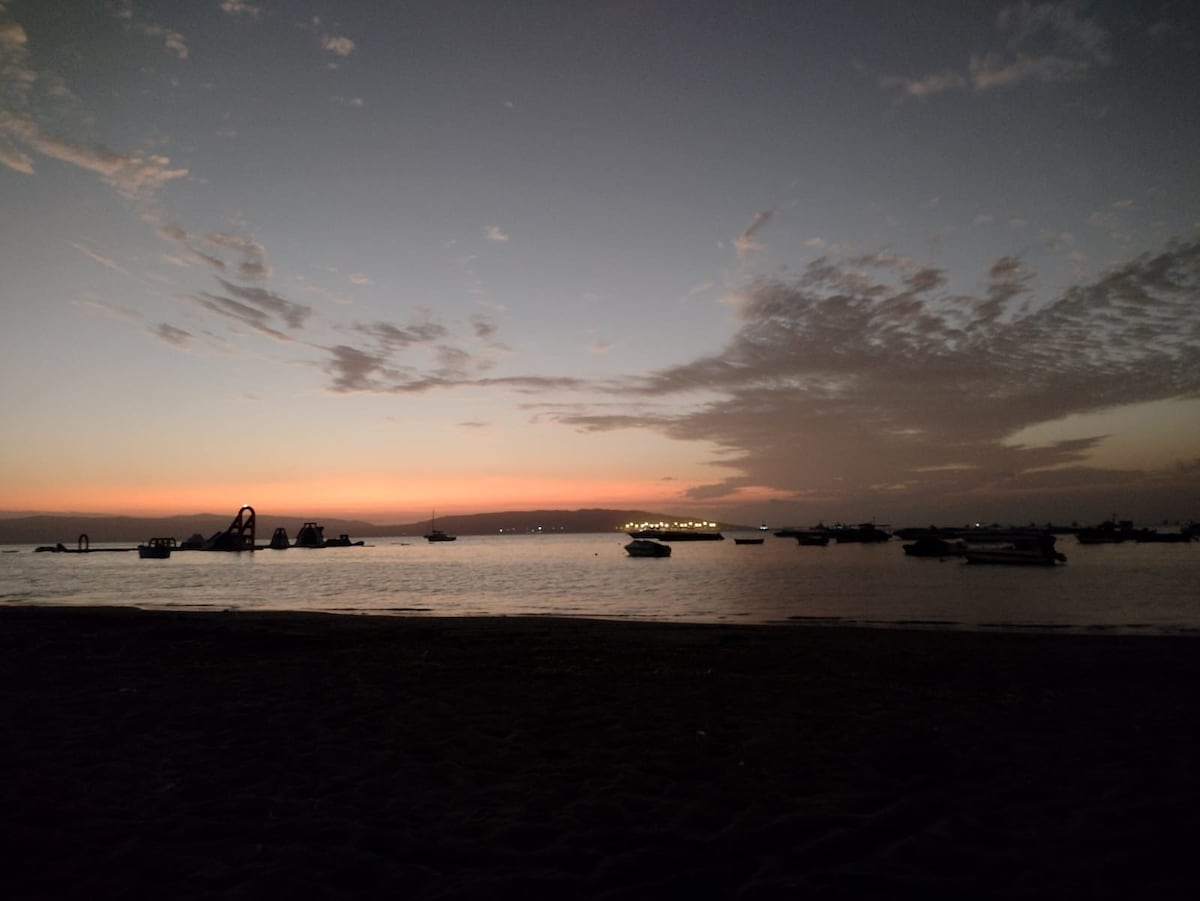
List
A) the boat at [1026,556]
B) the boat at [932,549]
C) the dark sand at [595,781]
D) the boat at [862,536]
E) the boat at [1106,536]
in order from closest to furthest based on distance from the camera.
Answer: the dark sand at [595,781], the boat at [1026,556], the boat at [932,549], the boat at [1106,536], the boat at [862,536]

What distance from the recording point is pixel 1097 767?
7.00 metres

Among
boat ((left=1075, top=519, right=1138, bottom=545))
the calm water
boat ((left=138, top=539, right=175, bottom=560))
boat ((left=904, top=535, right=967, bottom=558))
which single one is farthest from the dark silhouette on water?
boat ((left=1075, top=519, right=1138, bottom=545))

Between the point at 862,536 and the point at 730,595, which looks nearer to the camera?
the point at 730,595

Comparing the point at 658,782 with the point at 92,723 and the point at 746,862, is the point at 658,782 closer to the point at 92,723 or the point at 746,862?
the point at 746,862

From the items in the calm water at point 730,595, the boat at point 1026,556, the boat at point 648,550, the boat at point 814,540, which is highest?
the boat at point 814,540

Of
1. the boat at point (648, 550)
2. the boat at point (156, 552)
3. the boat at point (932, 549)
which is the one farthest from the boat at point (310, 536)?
the boat at point (932, 549)

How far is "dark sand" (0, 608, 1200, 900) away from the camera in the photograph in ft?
15.7

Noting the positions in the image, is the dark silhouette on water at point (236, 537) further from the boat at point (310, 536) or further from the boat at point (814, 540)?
the boat at point (814, 540)

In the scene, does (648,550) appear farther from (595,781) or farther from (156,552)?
(595,781)

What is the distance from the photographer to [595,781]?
6.67 metres

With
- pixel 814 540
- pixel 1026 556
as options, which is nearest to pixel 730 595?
pixel 1026 556

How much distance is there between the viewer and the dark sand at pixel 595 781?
188 inches

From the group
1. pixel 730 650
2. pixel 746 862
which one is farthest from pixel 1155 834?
pixel 730 650

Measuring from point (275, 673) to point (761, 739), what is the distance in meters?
8.51
